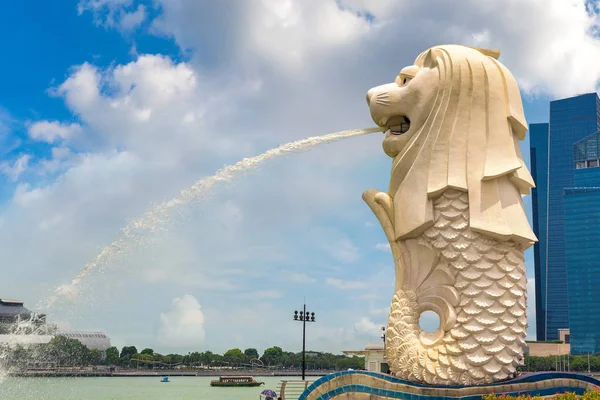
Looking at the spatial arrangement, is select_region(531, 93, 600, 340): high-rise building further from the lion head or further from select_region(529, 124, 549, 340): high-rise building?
the lion head

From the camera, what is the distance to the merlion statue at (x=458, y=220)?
12.2 meters

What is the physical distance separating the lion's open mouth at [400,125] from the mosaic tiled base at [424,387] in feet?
16.6

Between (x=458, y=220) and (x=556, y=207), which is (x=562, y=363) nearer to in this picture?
(x=556, y=207)

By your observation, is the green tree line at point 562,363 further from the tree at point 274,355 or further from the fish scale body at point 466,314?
the fish scale body at point 466,314

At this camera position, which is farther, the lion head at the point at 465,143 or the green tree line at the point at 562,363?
the green tree line at the point at 562,363

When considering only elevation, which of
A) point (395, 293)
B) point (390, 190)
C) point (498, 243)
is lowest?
point (395, 293)

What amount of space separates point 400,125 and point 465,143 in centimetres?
165

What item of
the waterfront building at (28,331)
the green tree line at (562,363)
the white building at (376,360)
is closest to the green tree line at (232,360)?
the green tree line at (562,363)

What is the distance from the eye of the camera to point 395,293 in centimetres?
1354

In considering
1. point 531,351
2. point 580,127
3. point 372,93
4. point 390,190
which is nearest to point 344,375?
point 390,190

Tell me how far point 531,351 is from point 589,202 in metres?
22.1

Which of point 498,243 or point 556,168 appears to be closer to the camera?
point 498,243

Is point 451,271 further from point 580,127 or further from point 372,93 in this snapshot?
point 580,127

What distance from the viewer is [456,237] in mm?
12594
